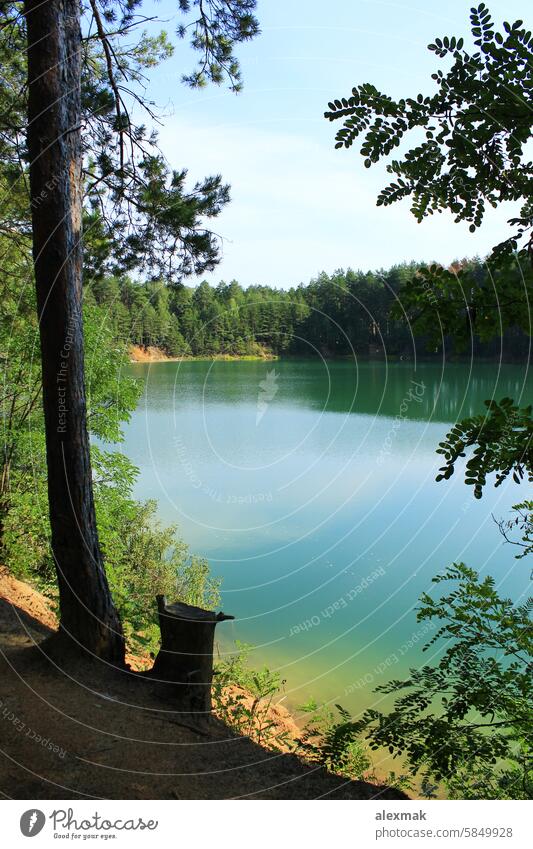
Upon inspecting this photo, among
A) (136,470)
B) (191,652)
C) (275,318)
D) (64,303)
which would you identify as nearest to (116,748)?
(191,652)

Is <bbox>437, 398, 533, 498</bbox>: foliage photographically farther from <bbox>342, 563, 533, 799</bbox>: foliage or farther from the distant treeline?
the distant treeline

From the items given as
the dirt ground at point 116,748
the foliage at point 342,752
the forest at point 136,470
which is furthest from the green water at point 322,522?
the dirt ground at point 116,748

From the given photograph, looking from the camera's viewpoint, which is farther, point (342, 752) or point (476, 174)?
point (342, 752)

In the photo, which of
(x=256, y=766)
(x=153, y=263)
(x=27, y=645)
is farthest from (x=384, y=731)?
(x=153, y=263)

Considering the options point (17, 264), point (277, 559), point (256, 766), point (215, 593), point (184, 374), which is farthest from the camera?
point (184, 374)

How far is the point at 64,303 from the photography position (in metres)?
3.78

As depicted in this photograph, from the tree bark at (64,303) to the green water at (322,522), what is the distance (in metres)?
2.43

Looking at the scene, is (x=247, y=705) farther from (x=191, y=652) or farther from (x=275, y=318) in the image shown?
(x=275, y=318)

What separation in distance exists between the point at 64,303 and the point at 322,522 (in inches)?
342

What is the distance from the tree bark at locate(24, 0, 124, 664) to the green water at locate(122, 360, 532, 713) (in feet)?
7.96

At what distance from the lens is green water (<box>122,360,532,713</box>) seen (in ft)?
25.1
